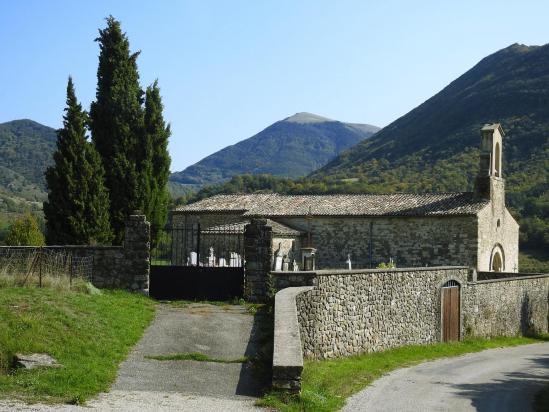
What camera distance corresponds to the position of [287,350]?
10172 millimetres

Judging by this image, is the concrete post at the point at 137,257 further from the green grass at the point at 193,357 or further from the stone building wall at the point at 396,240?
the stone building wall at the point at 396,240

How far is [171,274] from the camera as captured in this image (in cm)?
1786

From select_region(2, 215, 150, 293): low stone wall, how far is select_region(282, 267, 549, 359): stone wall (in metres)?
3.34

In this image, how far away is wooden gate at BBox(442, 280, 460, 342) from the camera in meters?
21.7

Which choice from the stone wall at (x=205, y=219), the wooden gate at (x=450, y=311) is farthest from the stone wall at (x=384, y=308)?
the stone wall at (x=205, y=219)

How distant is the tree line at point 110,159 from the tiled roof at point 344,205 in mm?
8308

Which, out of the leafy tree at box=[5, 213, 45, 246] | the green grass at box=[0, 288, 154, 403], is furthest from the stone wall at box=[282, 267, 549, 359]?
the leafy tree at box=[5, 213, 45, 246]

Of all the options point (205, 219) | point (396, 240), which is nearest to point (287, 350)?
point (396, 240)

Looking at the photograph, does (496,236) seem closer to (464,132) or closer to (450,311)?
(450,311)

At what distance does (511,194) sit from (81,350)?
50295 mm

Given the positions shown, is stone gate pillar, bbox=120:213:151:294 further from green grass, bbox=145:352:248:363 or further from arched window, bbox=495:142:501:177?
arched window, bbox=495:142:501:177

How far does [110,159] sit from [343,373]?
1725 centimetres

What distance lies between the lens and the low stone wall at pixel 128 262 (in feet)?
57.7

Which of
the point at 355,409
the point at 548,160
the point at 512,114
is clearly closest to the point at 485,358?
the point at 355,409
